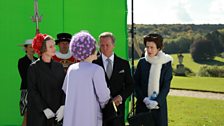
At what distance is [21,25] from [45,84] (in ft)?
6.92

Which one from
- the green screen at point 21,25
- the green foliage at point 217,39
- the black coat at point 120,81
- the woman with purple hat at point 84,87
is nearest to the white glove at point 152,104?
the black coat at point 120,81

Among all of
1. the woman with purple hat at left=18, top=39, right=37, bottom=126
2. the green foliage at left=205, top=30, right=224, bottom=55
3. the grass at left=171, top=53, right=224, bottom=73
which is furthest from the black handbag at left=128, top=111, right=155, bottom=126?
the green foliage at left=205, top=30, right=224, bottom=55

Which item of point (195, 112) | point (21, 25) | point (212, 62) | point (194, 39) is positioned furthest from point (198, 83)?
point (21, 25)

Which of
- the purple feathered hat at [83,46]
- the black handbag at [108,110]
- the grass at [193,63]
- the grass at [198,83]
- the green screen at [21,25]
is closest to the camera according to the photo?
the purple feathered hat at [83,46]

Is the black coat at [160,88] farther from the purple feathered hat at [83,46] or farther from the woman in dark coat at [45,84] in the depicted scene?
the purple feathered hat at [83,46]

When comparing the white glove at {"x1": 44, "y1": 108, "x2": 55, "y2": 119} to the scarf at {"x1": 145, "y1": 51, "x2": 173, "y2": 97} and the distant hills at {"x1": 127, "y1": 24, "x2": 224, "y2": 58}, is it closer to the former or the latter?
the scarf at {"x1": 145, "y1": 51, "x2": 173, "y2": 97}

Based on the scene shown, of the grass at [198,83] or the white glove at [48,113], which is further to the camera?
the grass at [198,83]

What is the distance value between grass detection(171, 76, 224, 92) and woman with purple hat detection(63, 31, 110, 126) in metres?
11.7

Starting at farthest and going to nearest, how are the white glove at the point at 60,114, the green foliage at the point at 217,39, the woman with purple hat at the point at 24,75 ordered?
the green foliage at the point at 217,39
the woman with purple hat at the point at 24,75
the white glove at the point at 60,114

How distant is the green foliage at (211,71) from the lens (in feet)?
65.2

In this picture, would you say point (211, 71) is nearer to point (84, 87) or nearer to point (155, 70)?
point (155, 70)

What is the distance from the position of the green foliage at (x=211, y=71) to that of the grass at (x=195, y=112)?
7.88 metres

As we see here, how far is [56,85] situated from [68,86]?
0.65 meters

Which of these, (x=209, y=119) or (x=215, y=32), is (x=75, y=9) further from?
(x=215, y=32)
